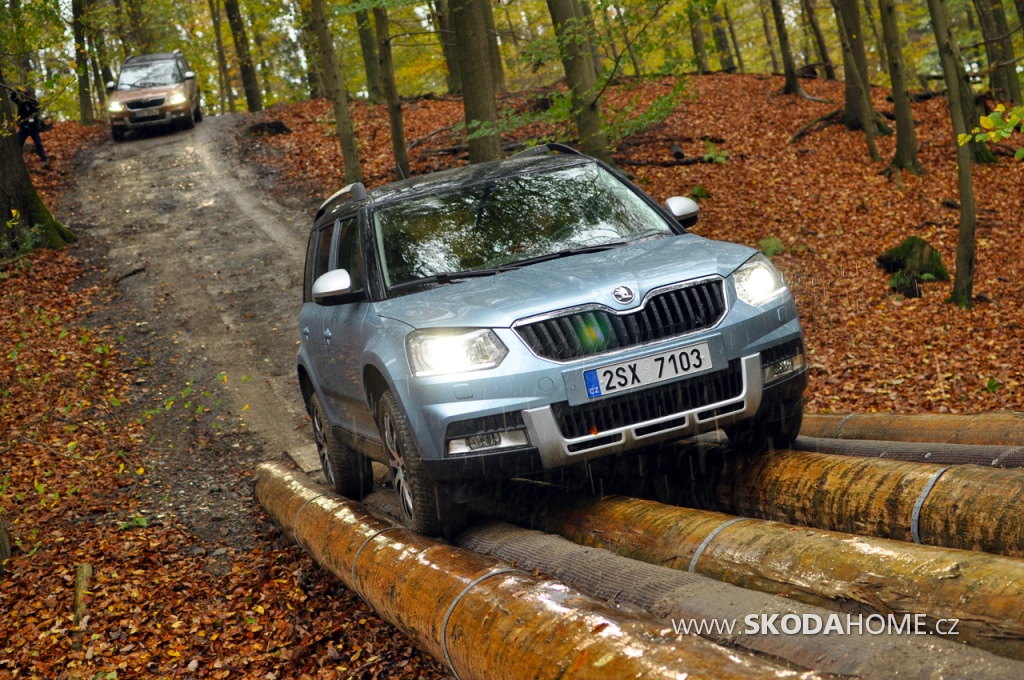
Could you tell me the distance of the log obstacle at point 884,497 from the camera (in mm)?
3828

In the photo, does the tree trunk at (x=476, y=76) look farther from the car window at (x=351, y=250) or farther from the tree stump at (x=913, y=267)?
the car window at (x=351, y=250)

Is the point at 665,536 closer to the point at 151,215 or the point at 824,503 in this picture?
the point at 824,503

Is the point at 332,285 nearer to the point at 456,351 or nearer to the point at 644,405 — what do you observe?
the point at 456,351

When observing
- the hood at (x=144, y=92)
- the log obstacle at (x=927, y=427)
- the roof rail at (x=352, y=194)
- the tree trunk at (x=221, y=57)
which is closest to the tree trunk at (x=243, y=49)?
the tree trunk at (x=221, y=57)

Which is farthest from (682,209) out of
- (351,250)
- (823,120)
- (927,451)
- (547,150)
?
(823,120)

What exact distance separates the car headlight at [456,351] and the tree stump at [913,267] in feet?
32.5

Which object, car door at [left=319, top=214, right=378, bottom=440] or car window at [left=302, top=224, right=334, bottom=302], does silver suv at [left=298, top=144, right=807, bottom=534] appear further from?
car window at [left=302, top=224, right=334, bottom=302]

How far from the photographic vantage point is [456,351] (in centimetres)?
458

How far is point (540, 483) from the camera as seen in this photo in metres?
5.53

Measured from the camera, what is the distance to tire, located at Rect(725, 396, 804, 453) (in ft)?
16.7

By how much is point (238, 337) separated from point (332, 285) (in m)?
7.76

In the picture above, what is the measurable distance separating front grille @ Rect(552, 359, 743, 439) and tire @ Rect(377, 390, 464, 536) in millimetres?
820

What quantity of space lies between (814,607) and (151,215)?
698 inches

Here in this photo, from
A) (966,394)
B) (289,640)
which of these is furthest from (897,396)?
(289,640)
